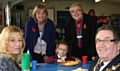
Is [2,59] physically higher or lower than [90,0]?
lower

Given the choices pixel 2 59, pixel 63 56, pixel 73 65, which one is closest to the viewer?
pixel 2 59

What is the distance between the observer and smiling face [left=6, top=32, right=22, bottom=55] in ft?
4.94

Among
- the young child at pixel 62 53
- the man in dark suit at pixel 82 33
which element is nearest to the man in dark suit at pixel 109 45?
the young child at pixel 62 53

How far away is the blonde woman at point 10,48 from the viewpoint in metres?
1.36

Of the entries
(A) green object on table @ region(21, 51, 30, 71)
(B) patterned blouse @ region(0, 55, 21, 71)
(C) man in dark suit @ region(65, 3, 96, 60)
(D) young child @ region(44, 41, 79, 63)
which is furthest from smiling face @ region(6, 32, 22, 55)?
(C) man in dark suit @ region(65, 3, 96, 60)

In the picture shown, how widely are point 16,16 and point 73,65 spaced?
30.7ft

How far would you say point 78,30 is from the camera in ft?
8.95

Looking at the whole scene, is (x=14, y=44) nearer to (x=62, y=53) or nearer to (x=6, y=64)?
(x=6, y=64)

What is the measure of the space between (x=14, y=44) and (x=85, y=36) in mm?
1353

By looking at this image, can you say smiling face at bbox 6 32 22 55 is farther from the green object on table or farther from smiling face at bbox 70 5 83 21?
smiling face at bbox 70 5 83 21

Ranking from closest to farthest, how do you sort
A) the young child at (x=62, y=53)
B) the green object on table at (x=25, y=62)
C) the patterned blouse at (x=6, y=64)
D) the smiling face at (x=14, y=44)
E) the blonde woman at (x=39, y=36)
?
1. the patterned blouse at (x=6, y=64)
2. the smiling face at (x=14, y=44)
3. the green object on table at (x=25, y=62)
4. the young child at (x=62, y=53)
5. the blonde woman at (x=39, y=36)

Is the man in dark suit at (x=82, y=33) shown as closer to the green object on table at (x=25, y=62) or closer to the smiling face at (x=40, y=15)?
the smiling face at (x=40, y=15)

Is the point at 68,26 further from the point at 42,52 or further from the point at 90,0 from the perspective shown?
the point at 90,0

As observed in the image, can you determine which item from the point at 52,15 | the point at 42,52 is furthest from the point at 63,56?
the point at 52,15
